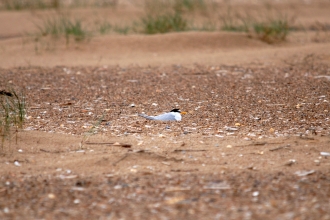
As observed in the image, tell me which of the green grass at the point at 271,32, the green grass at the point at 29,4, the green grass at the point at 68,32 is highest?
the green grass at the point at 271,32

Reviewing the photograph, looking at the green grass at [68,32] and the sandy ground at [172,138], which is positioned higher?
the sandy ground at [172,138]

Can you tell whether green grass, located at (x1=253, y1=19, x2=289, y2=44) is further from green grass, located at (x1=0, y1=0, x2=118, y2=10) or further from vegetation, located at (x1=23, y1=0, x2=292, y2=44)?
green grass, located at (x1=0, y1=0, x2=118, y2=10)

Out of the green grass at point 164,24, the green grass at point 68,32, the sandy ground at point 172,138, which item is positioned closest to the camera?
the sandy ground at point 172,138

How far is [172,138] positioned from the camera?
15.3 ft

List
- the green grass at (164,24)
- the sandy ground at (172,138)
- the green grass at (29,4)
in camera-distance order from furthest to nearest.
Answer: the green grass at (29,4) → the green grass at (164,24) → the sandy ground at (172,138)

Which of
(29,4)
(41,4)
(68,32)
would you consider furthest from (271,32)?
(29,4)

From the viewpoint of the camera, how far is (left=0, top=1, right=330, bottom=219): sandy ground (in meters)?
3.34

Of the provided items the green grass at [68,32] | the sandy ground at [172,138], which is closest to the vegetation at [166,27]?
the green grass at [68,32]

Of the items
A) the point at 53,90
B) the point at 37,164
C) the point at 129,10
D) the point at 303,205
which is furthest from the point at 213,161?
the point at 129,10

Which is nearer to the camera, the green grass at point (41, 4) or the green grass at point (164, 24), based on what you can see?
the green grass at point (164, 24)

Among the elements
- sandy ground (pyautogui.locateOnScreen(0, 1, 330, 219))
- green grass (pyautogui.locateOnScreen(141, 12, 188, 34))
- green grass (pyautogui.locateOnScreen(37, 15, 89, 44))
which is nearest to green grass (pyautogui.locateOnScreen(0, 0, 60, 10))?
green grass (pyautogui.locateOnScreen(37, 15, 89, 44))

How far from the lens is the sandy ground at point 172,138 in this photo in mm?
3338

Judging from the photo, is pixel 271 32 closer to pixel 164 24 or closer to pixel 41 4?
pixel 164 24

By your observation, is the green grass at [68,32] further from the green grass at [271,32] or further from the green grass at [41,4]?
the green grass at [41,4]
